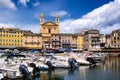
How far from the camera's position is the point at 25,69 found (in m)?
36.6

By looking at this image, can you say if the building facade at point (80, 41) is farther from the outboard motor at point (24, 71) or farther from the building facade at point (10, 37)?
the outboard motor at point (24, 71)

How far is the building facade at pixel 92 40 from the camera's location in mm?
123250

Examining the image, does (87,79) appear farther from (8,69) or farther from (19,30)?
(19,30)

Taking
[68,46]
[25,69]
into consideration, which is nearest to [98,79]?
[25,69]

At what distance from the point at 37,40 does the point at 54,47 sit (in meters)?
8.15

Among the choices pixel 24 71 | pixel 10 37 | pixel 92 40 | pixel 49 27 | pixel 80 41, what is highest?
pixel 49 27

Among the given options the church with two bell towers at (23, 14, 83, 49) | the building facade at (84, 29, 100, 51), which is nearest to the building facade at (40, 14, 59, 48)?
the church with two bell towers at (23, 14, 83, 49)

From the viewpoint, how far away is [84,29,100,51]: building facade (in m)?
123

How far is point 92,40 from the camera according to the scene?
406ft

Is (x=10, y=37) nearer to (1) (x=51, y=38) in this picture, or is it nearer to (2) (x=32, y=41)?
(2) (x=32, y=41)

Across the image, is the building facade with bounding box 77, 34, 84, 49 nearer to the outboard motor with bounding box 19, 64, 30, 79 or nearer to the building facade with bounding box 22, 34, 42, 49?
the building facade with bounding box 22, 34, 42, 49

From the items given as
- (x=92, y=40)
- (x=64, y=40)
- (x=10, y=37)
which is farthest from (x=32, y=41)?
(x=92, y=40)

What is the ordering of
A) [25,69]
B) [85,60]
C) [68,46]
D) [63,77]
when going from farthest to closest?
[68,46], [85,60], [63,77], [25,69]

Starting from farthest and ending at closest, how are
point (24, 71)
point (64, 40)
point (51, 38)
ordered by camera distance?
point (64, 40) → point (51, 38) → point (24, 71)
